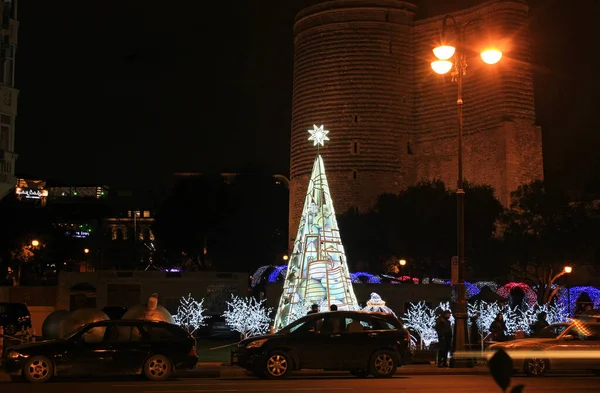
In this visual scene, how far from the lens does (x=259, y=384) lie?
1515 cm

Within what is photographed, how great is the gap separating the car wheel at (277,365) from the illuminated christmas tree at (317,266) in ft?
17.3

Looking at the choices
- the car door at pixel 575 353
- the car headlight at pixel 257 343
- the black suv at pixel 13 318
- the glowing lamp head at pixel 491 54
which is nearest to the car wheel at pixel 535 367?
the car door at pixel 575 353

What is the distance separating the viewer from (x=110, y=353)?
51.6 ft

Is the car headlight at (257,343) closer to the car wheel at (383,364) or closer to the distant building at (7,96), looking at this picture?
the car wheel at (383,364)

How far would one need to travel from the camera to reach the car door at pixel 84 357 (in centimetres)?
1554

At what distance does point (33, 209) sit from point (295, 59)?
21.7m

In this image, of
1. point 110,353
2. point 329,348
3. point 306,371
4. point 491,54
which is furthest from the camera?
point 306,371

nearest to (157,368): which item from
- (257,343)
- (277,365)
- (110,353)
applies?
(110,353)

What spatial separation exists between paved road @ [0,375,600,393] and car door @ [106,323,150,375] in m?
0.26

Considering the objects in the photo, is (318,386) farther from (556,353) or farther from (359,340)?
(556,353)

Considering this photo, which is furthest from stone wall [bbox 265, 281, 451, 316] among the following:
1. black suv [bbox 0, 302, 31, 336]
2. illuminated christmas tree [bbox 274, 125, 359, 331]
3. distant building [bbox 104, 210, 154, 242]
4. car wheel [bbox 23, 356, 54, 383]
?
distant building [bbox 104, 210, 154, 242]

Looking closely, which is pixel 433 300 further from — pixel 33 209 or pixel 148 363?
pixel 33 209

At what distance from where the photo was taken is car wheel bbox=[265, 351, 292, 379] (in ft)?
53.8

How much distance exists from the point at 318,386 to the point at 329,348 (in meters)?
2.15
